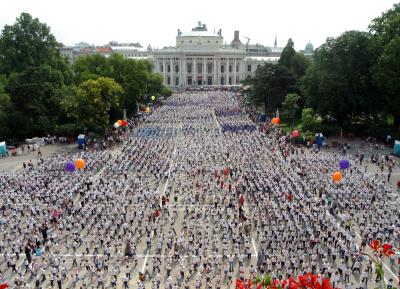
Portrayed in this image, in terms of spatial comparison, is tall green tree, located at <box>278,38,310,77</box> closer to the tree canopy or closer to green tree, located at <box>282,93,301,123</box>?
green tree, located at <box>282,93,301,123</box>

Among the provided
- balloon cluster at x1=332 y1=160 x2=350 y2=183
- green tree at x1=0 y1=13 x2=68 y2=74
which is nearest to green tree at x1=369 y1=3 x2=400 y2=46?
balloon cluster at x1=332 y1=160 x2=350 y2=183

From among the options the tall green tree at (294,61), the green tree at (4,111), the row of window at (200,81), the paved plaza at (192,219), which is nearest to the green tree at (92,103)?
the green tree at (4,111)

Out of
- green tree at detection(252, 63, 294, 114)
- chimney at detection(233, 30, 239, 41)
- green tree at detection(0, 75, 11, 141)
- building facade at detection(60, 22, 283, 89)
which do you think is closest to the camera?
green tree at detection(0, 75, 11, 141)

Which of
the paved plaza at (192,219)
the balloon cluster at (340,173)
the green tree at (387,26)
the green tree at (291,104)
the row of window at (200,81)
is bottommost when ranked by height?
the row of window at (200,81)

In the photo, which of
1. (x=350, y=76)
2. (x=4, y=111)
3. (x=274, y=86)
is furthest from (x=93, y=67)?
(x=350, y=76)

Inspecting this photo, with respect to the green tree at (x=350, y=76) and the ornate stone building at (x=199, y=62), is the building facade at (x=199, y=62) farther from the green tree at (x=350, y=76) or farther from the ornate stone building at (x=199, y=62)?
the green tree at (x=350, y=76)

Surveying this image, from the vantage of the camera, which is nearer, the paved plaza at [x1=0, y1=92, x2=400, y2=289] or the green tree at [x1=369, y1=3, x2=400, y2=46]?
the paved plaza at [x1=0, y1=92, x2=400, y2=289]
